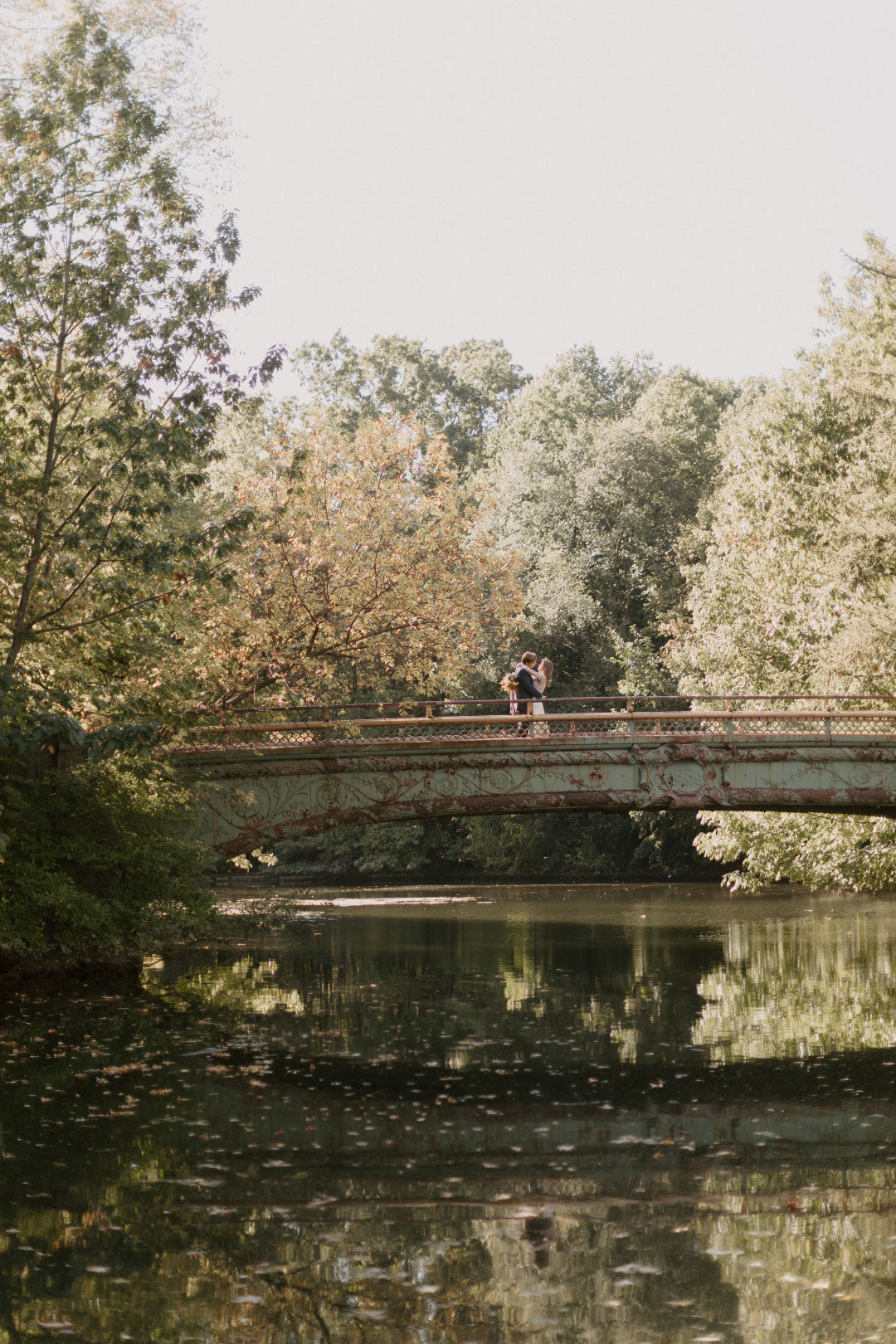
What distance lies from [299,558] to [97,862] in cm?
902

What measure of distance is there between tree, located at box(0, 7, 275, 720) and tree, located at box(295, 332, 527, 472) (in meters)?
49.1

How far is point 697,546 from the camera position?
40.8 m

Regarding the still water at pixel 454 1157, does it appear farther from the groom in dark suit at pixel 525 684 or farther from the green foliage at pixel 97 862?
the groom in dark suit at pixel 525 684

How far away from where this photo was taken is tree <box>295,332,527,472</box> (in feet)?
217

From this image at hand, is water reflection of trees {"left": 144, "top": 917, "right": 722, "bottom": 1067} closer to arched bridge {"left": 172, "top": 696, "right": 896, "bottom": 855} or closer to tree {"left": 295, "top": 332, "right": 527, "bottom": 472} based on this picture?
arched bridge {"left": 172, "top": 696, "right": 896, "bottom": 855}

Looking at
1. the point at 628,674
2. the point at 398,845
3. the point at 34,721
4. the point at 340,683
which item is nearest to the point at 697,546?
the point at 628,674

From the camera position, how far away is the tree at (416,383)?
6606 centimetres

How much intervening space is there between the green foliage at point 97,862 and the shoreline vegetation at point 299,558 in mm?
46

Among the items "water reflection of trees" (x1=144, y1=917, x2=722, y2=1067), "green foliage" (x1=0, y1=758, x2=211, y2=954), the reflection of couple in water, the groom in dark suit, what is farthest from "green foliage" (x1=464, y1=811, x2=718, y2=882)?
"green foliage" (x1=0, y1=758, x2=211, y2=954)

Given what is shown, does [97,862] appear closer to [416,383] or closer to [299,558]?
[299,558]

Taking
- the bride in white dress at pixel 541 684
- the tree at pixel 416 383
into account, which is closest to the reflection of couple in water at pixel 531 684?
the bride in white dress at pixel 541 684

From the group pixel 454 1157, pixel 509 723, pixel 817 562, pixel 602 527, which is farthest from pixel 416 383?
pixel 454 1157

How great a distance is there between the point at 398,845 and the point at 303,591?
2227 cm

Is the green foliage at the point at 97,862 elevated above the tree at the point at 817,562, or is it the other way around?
the tree at the point at 817,562
